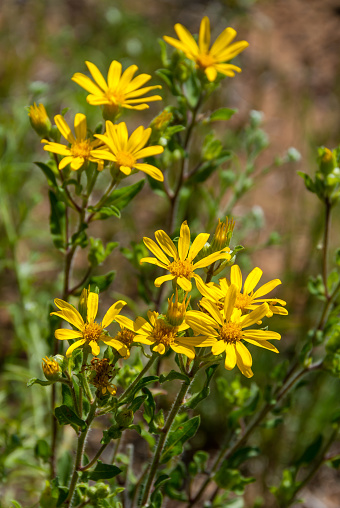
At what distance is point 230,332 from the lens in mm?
1838

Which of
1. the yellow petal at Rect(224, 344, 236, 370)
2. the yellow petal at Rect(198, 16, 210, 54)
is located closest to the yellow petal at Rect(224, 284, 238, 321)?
the yellow petal at Rect(224, 344, 236, 370)

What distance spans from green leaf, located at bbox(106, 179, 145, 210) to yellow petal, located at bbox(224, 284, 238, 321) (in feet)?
2.59

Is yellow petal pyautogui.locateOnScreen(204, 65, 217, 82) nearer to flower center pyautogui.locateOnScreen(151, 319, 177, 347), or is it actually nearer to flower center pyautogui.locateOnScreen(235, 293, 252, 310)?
flower center pyautogui.locateOnScreen(235, 293, 252, 310)

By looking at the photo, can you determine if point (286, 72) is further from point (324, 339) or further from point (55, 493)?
point (55, 493)

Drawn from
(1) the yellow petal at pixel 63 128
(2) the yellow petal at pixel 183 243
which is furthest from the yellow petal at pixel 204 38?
(2) the yellow petal at pixel 183 243

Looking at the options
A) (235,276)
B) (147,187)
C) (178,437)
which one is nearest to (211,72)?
(235,276)

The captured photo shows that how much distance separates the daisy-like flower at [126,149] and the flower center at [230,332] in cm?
63

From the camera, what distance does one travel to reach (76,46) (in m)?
6.41

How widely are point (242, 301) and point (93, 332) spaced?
20.4 inches

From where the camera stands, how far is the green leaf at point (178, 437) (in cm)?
210

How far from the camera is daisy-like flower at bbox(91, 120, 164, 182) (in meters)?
2.12

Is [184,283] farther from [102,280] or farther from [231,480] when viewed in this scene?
[231,480]

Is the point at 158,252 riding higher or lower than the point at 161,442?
higher

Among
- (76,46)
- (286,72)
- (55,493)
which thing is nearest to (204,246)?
(55,493)
